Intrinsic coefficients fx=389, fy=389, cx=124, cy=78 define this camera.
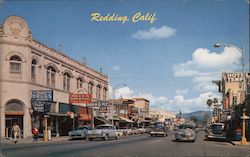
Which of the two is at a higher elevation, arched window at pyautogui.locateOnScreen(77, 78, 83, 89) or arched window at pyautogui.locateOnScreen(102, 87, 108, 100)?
arched window at pyautogui.locateOnScreen(77, 78, 83, 89)

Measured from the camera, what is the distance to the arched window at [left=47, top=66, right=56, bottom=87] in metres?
49.0

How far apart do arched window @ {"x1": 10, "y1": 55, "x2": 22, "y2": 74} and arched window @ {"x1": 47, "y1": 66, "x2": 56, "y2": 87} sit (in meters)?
6.98

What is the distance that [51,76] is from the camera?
50.0m

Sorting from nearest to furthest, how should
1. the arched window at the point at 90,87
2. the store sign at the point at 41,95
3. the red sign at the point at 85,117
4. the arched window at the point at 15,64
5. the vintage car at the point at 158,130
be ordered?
the arched window at the point at 15,64 → the store sign at the point at 41,95 → the vintage car at the point at 158,130 → the red sign at the point at 85,117 → the arched window at the point at 90,87

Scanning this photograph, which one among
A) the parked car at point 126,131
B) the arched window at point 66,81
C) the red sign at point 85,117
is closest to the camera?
the arched window at point 66,81

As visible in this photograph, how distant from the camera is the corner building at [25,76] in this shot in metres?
40.8

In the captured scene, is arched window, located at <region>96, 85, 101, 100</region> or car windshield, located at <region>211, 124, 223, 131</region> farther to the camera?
arched window, located at <region>96, 85, 101, 100</region>

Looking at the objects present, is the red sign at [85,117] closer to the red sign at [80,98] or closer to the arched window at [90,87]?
the arched window at [90,87]

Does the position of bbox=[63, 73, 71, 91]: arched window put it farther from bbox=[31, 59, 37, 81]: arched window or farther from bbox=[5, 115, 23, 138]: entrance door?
bbox=[5, 115, 23, 138]: entrance door

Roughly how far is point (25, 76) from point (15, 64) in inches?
66.1

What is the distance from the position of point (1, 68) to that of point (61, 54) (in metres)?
12.7

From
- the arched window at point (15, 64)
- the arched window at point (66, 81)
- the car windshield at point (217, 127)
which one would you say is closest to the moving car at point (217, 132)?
the car windshield at point (217, 127)

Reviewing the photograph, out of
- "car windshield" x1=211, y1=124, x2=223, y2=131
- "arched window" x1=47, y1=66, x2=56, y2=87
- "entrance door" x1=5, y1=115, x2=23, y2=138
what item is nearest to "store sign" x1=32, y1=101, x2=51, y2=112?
"entrance door" x1=5, y1=115, x2=23, y2=138

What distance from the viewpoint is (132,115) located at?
102 m
